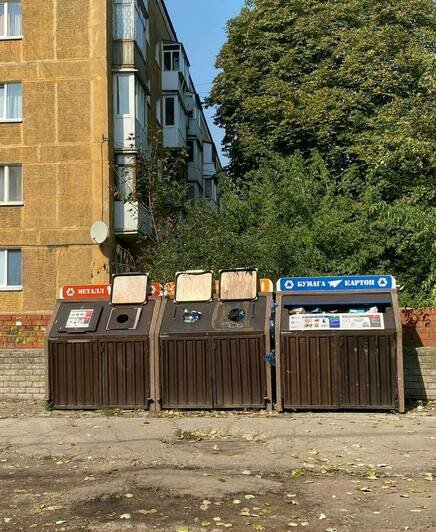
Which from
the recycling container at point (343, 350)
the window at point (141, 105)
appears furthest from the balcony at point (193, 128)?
the recycling container at point (343, 350)

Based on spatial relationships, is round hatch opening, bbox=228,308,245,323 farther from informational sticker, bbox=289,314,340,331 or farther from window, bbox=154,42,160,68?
window, bbox=154,42,160,68

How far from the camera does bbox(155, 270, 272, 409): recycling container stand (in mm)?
9250

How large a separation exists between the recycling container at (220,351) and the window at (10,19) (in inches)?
577

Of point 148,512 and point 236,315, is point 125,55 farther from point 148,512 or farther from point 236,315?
point 148,512

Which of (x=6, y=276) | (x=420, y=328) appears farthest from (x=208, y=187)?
(x=420, y=328)

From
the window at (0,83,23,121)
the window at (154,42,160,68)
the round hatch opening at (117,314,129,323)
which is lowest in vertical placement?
the round hatch opening at (117,314,129,323)

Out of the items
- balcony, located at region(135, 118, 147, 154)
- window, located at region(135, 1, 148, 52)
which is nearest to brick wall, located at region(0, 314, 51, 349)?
balcony, located at region(135, 118, 147, 154)

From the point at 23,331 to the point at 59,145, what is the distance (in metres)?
10.4

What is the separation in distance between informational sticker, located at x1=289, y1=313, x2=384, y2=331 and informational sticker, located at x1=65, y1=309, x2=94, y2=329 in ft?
10.2

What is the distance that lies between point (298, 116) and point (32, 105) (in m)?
9.42

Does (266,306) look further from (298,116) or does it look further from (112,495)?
(298,116)

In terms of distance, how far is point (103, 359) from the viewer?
9.59m

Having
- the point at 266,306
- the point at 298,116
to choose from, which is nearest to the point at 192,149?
the point at 298,116

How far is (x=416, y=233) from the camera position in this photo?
475 inches
